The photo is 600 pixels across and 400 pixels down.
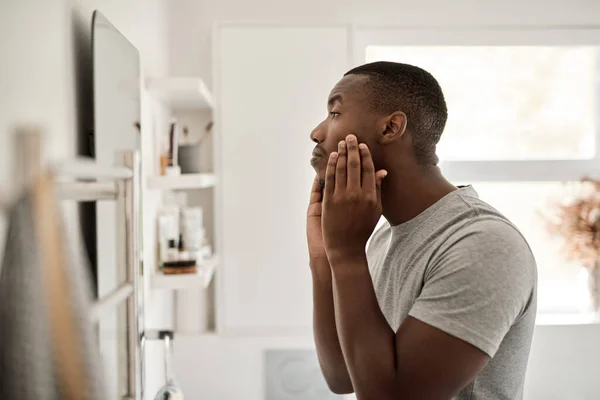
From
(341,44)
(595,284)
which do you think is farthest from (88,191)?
(595,284)

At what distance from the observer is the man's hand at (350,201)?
903 millimetres

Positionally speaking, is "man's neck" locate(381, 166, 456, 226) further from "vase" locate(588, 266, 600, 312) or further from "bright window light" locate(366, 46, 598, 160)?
"vase" locate(588, 266, 600, 312)

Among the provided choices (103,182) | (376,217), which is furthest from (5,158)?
(376,217)

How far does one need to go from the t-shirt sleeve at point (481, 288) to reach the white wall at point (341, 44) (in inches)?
54.2

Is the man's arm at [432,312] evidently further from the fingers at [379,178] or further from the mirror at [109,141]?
the mirror at [109,141]

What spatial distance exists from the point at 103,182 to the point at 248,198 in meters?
1.22

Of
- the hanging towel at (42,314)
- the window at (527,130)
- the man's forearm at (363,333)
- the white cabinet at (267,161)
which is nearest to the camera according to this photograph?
the hanging towel at (42,314)

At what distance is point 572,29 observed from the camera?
220 cm

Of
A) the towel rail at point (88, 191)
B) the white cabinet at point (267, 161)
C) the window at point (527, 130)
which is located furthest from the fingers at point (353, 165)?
the window at point (527, 130)

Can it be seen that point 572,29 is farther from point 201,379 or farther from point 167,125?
point 201,379

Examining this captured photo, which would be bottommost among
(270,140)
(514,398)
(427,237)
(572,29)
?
(514,398)

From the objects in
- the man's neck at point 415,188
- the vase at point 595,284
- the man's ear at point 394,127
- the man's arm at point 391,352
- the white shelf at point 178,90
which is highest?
the white shelf at point 178,90

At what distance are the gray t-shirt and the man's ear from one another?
138 millimetres

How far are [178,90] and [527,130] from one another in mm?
1412
